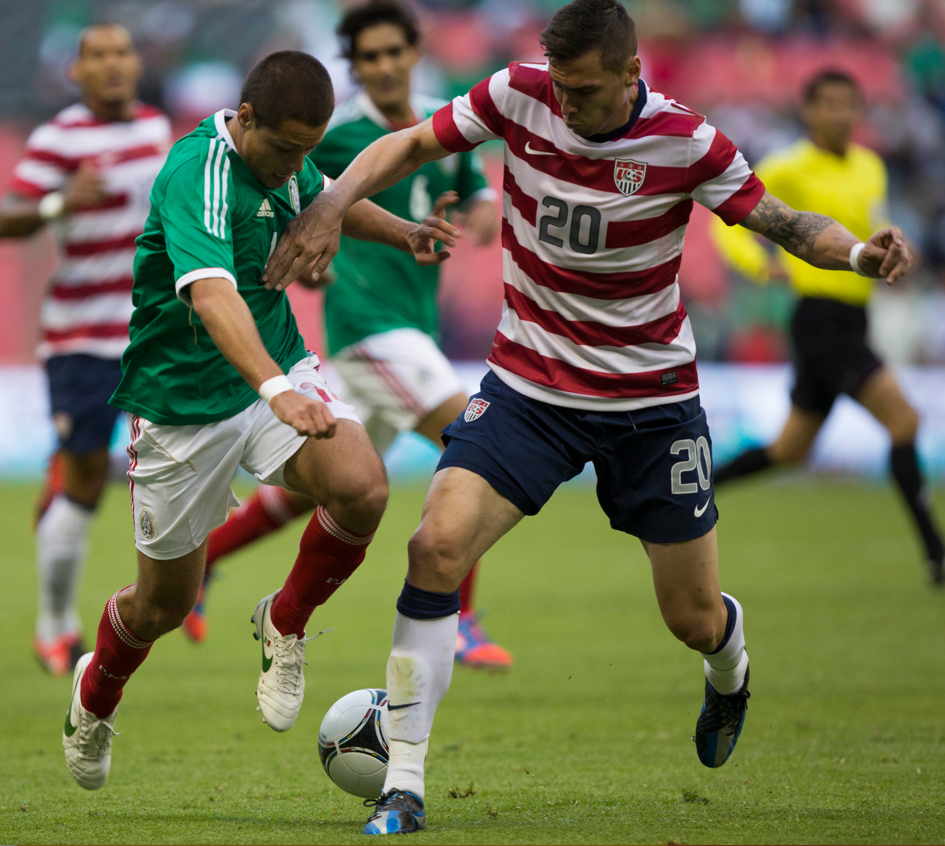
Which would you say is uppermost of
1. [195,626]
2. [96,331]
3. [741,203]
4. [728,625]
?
[741,203]

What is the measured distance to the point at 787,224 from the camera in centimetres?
398

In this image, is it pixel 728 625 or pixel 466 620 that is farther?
pixel 466 620

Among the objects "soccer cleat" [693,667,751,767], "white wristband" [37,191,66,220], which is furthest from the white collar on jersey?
"white wristband" [37,191,66,220]

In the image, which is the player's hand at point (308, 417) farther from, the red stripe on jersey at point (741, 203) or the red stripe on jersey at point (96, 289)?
the red stripe on jersey at point (96, 289)

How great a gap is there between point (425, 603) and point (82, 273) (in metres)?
4.11

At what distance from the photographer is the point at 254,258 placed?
4.03 metres

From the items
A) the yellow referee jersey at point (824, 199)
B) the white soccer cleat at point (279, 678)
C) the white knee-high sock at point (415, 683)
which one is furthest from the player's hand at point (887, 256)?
A: the yellow referee jersey at point (824, 199)

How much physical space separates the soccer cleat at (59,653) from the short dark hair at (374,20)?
3.28 meters

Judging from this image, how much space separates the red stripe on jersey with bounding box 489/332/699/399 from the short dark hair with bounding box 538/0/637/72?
34.9 inches

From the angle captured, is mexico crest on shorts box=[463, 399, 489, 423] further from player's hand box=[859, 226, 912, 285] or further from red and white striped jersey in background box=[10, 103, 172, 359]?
red and white striped jersey in background box=[10, 103, 172, 359]

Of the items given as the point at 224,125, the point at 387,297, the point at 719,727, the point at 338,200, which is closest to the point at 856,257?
the point at 338,200

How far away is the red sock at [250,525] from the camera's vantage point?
6.76 meters

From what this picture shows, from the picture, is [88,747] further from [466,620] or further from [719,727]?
[466,620]

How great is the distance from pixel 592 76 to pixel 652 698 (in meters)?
3.15
